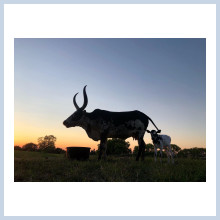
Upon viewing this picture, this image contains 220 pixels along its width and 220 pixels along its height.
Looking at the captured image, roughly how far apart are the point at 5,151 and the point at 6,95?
56.3 inches

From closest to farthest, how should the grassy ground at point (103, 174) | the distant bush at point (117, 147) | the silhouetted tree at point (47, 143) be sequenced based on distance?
the grassy ground at point (103, 174)
the silhouetted tree at point (47, 143)
the distant bush at point (117, 147)

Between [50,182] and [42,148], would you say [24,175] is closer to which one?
[50,182]

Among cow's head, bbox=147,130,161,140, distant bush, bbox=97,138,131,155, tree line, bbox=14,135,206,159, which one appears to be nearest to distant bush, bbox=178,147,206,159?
tree line, bbox=14,135,206,159

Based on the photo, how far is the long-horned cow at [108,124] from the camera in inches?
274

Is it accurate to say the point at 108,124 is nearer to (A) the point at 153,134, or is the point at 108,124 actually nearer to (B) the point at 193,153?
(A) the point at 153,134

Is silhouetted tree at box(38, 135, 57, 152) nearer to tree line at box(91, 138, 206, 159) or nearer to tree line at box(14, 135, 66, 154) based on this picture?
tree line at box(14, 135, 66, 154)

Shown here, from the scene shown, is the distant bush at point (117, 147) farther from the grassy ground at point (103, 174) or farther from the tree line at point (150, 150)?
the grassy ground at point (103, 174)

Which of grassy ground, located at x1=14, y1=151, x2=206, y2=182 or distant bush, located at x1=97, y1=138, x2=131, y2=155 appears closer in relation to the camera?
grassy ground, located at x1=14, y1=151, x2=206, y2=182

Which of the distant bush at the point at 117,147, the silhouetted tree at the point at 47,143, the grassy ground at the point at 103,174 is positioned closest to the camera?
the grassy ground at the point at 103,174

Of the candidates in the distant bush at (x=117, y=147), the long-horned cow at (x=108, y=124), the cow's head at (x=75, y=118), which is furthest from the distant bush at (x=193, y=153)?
the cow's head at (x=75, y=118)

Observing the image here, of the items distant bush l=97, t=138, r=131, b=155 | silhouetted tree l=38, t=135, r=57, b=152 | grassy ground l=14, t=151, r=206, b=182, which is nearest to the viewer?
grassy ground l=14, t=151, r=206, b=182

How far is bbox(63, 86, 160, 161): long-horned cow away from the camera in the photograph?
697 centimetres

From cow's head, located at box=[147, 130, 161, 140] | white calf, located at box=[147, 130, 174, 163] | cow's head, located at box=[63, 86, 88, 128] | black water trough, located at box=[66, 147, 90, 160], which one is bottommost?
black water trough, located at box=[66, 147, 90, 160]

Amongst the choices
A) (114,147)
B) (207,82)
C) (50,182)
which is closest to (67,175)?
(50,182)
